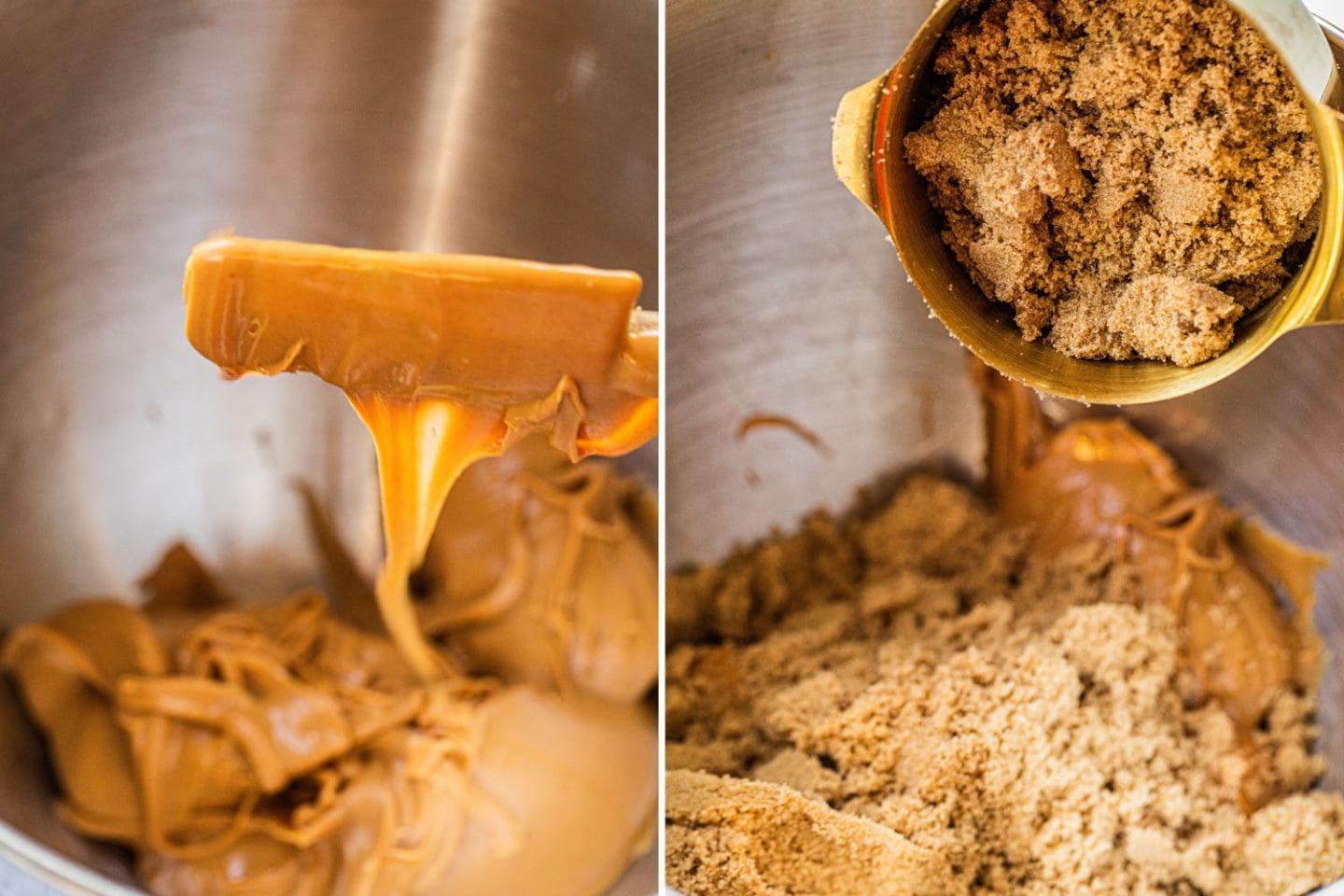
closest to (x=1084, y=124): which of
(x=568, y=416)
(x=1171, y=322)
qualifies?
(x=1171, y=322)

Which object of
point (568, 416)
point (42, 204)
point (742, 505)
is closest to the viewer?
point (568, 416)

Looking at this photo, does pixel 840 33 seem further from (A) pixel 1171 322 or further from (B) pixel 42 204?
(B) pixel 42 204

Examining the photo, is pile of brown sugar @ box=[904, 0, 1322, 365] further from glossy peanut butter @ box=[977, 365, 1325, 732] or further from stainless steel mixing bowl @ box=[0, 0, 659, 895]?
glossy peanut butter @ box=[977, 365, 1325, 732]

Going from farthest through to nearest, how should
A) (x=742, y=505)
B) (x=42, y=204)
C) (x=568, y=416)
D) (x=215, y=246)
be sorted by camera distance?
(x=742, y=505) → (x=42, y=204) → (x=568, y=416) → (x=215, y=246)

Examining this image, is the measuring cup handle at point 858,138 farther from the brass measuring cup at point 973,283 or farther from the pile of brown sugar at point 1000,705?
the pile of brown sugar at point 1000,705

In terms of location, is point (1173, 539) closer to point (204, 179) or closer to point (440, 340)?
point (440, 340)

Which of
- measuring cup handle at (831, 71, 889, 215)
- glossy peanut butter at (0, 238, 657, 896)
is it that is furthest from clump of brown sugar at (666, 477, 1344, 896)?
measuring cup handle at (831, 71, 889, 215)
